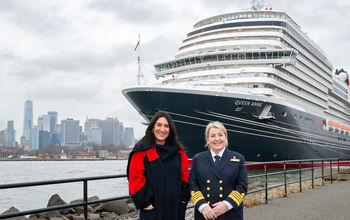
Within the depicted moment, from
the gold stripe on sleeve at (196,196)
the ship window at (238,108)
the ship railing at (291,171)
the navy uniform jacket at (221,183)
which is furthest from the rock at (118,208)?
the ship window at (238,108)

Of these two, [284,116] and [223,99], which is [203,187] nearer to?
[223,99]

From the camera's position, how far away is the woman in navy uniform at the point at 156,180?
3117 mm

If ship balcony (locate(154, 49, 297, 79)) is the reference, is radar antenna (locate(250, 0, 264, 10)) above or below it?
above

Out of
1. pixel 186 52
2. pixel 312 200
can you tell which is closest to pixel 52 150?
pixel 186 52

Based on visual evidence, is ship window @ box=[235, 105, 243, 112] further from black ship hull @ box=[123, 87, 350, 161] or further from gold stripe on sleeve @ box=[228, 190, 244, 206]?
gold stripe on sleeve @ box=[228, 190, 244, 206]

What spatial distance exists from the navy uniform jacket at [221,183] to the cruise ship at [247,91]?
640 inches

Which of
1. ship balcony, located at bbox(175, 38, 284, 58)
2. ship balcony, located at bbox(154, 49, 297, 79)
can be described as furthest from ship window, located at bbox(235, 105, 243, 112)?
ship balcony, located at bbox(175, 38, 284, 58)

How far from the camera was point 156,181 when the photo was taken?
124 inches

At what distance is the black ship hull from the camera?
2009cm

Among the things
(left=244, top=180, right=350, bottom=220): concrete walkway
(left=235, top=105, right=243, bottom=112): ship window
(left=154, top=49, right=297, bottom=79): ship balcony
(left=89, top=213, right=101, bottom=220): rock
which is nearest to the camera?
(left=244, top=180, right=350, bottom=220): concrete walkway

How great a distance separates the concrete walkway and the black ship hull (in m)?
10.9

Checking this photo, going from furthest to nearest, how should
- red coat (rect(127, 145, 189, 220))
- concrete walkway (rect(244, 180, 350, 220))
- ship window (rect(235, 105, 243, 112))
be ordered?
ship window (rect(235, 105, 243, 112)) → concrete walkway (rect(244, 180, 350, 220)) → red coat (rect(127, 145, 189, 220))

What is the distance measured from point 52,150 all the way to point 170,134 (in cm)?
15029

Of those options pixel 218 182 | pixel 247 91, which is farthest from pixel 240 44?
pixel 218 182
